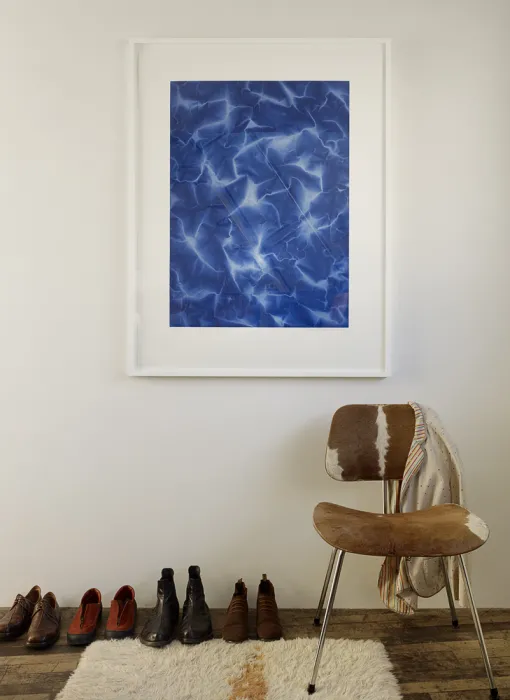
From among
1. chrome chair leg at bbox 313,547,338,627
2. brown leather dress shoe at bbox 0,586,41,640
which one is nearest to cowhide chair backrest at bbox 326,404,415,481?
chrome chair leg at bbox 313,547,338,627

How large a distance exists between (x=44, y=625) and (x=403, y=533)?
121cm

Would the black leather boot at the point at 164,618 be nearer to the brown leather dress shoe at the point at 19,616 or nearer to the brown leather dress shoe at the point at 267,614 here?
the brown leather dress shoe at the point at 267,614

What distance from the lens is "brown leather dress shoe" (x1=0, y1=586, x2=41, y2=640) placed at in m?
1.86

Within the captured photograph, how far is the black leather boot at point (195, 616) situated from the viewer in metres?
1.79

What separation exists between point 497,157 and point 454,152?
16cm

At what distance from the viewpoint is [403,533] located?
4.93 feet

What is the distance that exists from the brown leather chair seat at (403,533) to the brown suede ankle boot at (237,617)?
507 millimetres

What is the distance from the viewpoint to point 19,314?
206 cm

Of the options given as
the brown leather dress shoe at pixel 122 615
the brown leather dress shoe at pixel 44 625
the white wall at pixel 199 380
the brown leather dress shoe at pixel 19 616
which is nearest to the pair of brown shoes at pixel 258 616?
the white wall at pixel 199 380

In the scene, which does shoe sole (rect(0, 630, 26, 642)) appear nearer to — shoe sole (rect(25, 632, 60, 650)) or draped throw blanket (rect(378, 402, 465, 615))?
shoe sole (rect(25, 632, 60, 650))

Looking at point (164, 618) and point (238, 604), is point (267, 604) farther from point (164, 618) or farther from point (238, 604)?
point (164, 618)

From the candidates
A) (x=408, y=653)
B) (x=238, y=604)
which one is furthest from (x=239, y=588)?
(x=408, y=653)

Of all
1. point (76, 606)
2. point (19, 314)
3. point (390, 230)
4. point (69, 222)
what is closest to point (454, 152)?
point (390, 230)

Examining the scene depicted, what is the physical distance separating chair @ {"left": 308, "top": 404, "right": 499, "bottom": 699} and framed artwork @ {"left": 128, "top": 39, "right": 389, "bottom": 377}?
23cm
